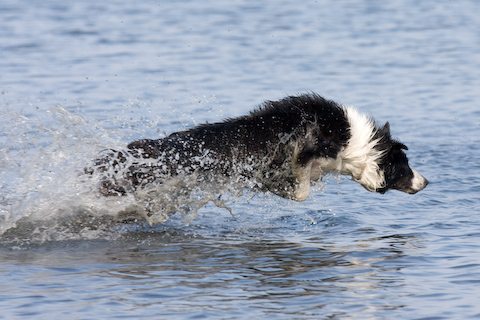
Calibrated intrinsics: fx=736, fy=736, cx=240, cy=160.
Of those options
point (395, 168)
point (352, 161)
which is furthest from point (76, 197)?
point (395, 168)

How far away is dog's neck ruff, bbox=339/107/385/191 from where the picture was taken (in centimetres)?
703

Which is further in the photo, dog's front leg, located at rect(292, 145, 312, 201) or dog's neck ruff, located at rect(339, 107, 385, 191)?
dog's neck ruff, located at rect(339, 107, 385, 191)

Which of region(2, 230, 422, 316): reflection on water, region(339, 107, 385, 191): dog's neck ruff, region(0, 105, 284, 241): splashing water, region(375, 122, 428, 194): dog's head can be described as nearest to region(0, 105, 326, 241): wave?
region(0, 105, 284, 241): splashing water

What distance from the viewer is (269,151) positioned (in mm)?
6770

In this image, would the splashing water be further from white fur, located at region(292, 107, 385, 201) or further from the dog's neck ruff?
the dog's neck ruff

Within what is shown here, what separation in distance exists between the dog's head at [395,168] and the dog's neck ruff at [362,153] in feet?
0.21

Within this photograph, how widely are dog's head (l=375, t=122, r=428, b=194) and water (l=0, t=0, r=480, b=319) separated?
38 cm

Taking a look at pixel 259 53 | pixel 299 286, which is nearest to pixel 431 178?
pixel 299 286

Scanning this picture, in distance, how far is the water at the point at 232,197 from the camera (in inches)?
216

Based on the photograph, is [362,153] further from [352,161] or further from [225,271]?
[225,271]

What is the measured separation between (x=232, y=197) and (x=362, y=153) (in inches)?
61.4

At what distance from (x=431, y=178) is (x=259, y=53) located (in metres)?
6.68

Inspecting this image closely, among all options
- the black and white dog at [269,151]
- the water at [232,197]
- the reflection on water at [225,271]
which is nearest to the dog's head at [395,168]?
the black and white dog at [269,151]

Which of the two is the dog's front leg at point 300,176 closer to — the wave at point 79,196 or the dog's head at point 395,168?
the wave at point 79,196
